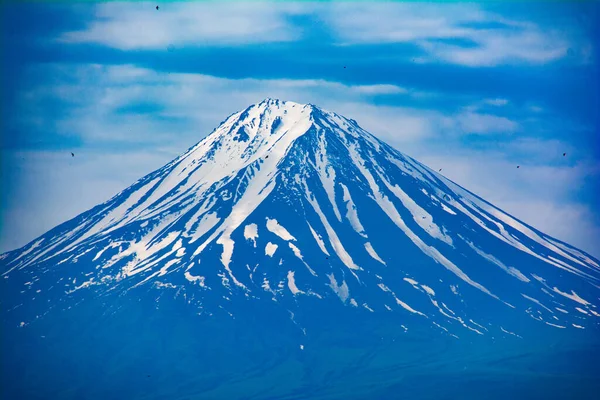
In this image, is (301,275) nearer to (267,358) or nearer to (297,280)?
(297,280)

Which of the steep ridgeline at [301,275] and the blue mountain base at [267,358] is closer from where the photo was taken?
the blue mountain base at [267,358]

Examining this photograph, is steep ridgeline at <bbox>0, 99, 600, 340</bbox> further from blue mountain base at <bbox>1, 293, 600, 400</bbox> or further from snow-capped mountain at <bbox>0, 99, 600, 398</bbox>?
blue mountain base at <bbox>1, 293, 600, 400</bbox>

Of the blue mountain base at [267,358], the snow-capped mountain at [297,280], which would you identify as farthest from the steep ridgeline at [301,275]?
the blue mountain base at [267,358]

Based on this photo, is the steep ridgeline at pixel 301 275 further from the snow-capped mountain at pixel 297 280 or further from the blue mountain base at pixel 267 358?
the blue mountain base at pixel 267 358

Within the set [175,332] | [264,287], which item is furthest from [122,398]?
[264,287]

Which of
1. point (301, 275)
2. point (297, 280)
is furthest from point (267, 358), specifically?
point (301, 275)

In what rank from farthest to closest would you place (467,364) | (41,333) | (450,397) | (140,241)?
(140,241) < (41,333) < (467,364) < (450,397)

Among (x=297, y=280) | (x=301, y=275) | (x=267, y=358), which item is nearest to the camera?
(x=267, y=358)

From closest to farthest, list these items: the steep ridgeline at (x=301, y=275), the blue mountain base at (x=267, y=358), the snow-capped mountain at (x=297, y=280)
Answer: the blue mountain base at (x=267, y=358), the snow-capped mountain at (x=297, y=280), the steep ridgeline at (x=301, y=275)

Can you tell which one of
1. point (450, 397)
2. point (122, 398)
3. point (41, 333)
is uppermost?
point (41, 333)

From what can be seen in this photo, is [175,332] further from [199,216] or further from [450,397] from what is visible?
[450,397]

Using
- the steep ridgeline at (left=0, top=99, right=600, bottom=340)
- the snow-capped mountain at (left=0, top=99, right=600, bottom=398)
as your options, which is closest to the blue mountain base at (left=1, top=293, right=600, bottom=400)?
the snow-capped mountain at (left=0, top=99, right=600, bottom=398)
